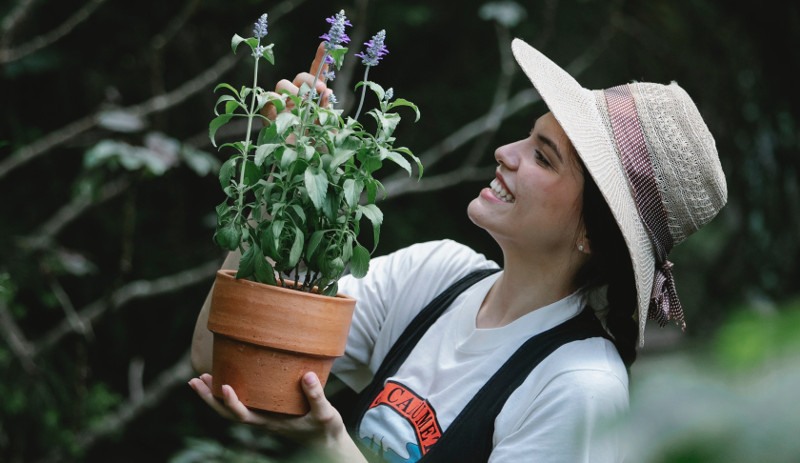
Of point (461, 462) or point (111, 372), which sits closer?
point (461, 462)

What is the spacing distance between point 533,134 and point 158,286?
191cm

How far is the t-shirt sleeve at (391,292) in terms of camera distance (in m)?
1.84

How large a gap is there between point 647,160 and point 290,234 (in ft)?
A: 2.52

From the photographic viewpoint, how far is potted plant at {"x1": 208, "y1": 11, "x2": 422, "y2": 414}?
1.27 m

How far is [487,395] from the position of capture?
1511mm

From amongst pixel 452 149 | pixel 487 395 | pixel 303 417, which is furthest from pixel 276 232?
pixel 452 149

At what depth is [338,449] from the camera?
54.3 inches

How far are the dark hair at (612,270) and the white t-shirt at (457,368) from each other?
0.05 meters

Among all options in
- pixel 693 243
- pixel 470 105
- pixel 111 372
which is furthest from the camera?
pixel 693 243

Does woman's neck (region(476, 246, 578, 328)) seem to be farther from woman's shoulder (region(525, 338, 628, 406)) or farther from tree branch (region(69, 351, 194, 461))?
tree branch (region(69, 351, 194, 461))

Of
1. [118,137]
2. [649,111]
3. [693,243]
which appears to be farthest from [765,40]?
[118,137]

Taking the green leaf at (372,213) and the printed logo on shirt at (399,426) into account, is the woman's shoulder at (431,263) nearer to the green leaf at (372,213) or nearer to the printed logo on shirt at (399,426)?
the printed logo on shirt at (399,426)

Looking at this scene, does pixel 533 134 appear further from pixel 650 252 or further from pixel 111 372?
pixel 111 372

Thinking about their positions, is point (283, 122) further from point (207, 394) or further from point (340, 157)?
point (207, 394)
